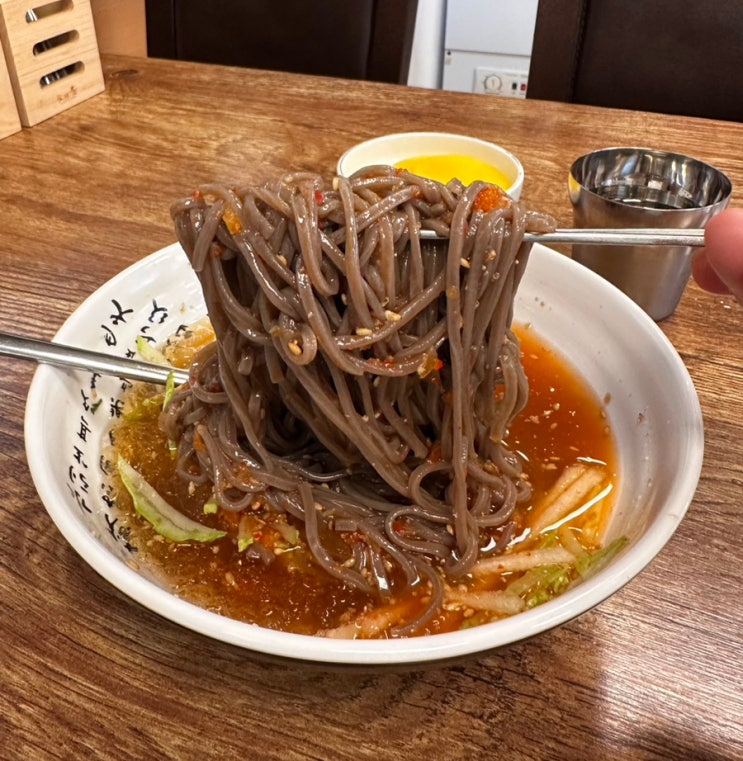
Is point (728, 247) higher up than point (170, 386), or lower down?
higher up

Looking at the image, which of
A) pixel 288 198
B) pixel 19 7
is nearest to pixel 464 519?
pixel 288 198

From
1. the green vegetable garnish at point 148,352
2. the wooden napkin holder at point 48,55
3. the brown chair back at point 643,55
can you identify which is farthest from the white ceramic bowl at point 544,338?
the brown chair back at point 643,55

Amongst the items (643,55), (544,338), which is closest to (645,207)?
(544,338)

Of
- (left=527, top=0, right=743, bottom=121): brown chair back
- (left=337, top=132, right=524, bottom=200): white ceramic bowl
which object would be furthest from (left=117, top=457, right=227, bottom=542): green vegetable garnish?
(left=527, top=0, right=743, bottom=121): brown chair back

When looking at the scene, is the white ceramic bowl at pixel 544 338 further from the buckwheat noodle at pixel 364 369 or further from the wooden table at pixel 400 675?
the buckwheat noodle at pixel 364 369

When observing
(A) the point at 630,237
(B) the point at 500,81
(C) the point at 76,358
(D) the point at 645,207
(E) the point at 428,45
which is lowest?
(B) the point at 500,81

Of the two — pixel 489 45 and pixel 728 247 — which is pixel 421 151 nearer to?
pixel 728 247
